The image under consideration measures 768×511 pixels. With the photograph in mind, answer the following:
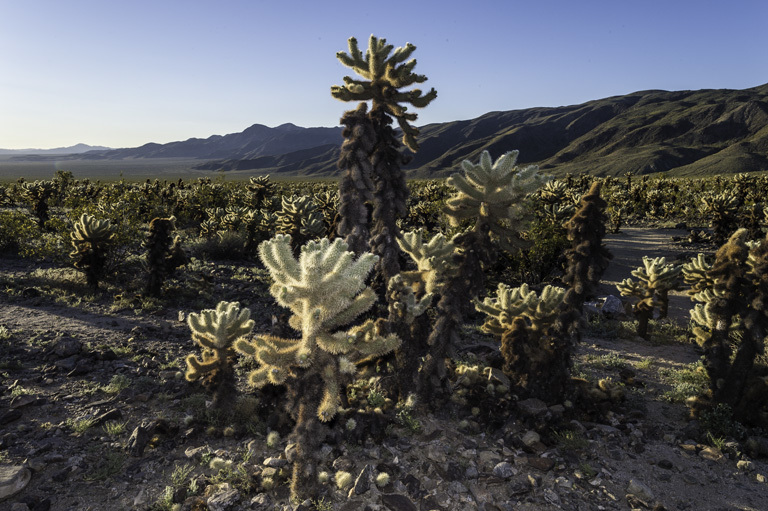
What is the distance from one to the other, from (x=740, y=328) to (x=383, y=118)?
668 cm

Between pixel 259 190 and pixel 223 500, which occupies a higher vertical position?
pixel 259 190

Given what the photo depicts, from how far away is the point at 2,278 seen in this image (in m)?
10.8

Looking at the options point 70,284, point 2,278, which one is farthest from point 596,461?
point 2,278

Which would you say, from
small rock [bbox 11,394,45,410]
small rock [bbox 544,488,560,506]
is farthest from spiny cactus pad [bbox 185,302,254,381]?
small rock [bbox 544,488,560,506]

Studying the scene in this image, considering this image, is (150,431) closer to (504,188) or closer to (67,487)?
(67,487)

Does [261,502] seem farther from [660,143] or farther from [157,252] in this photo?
[660,143]

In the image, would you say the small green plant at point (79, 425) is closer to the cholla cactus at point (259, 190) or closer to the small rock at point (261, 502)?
the small rock at point (261, 502)

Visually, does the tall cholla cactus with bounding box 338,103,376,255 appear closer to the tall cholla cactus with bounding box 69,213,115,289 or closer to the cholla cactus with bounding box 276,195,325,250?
the cholla cactus with bounding box 276,195,325,250

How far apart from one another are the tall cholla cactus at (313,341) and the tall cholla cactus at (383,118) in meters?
4.01

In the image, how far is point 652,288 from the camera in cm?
886

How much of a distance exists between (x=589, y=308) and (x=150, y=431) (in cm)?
1048

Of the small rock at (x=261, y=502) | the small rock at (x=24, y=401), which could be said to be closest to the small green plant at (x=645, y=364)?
the small rock at (x=261, y=502)

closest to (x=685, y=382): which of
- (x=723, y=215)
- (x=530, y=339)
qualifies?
(x=530, y=339)

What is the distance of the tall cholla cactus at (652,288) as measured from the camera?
8.76 metres
